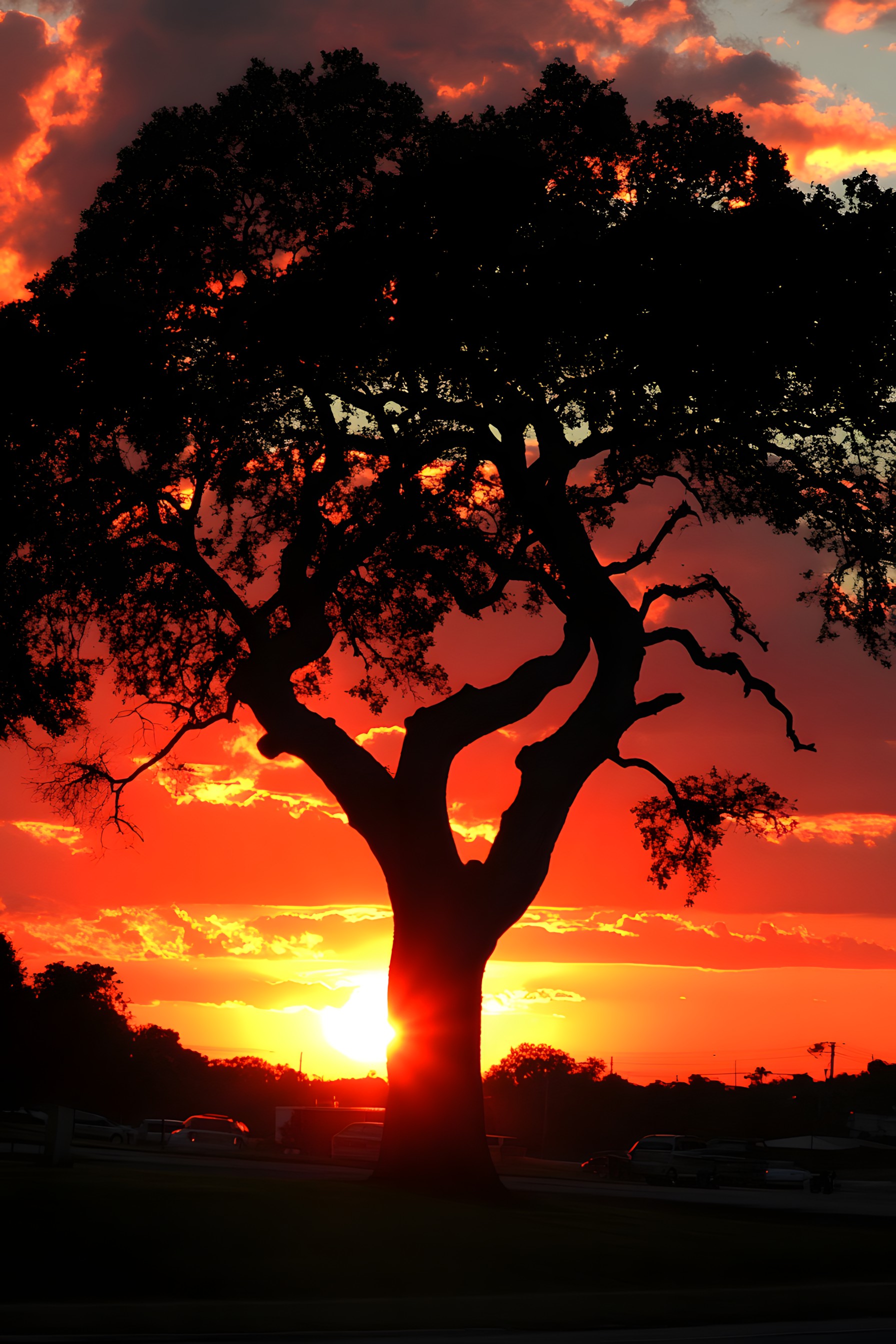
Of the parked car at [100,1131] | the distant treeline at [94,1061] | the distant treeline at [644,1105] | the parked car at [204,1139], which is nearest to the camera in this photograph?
the parked car at [204,1139]

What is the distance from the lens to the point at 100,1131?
191ft

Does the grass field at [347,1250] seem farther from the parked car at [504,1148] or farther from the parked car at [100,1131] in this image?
the parked car at [100,1131]

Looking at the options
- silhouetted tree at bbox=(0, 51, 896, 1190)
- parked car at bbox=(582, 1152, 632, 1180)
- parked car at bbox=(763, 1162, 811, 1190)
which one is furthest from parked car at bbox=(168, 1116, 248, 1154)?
silhouetted tree at bbox=(0, 51, 896, 1190)

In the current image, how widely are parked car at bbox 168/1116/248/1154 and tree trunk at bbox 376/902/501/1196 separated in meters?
34.2

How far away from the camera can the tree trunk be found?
17734 mm

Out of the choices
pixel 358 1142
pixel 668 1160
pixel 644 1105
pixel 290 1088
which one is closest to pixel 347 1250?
pixel 358 1142

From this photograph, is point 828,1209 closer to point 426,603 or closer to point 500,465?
point 426,603

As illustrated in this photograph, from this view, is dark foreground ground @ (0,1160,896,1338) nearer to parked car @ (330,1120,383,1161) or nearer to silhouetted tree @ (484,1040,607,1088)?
parked car @ (330,1120,383,1161)

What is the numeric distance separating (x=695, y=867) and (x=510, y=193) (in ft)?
40.6

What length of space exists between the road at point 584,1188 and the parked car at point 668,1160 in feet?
1.91

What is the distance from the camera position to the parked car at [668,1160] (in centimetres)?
Answer: 4706

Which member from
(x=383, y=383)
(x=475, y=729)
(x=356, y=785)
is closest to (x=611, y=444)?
(x=383, y=383)

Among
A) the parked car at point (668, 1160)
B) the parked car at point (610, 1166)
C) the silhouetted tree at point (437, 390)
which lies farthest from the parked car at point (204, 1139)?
the silhouetted tree at point (437, 390)

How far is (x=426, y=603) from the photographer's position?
82.3 ft
